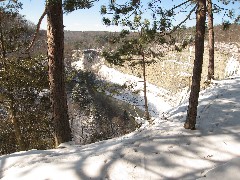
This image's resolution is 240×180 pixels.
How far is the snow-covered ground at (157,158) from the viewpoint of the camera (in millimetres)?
4234

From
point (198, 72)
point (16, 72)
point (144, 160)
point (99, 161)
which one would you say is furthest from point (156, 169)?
point (16, 72)

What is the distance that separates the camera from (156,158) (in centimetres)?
460

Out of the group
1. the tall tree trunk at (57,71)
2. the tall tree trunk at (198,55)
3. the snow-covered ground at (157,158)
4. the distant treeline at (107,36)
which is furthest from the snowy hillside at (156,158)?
the distant treeline at (107,36)

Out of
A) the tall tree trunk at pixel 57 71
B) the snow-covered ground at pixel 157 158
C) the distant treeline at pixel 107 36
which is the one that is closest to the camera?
the snow-covered ground at pixel 157 158

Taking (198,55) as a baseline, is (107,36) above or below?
above

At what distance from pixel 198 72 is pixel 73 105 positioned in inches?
1721

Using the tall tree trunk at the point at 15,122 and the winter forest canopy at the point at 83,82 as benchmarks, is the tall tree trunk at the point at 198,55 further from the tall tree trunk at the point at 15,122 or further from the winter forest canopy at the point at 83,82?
the tall tree trunk at the point at 15,122

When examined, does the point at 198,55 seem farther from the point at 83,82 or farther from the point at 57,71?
the point at 83,82

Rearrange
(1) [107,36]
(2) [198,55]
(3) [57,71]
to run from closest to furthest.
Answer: (2) [198,55]
(3) [57,71]
(1) [107,36]

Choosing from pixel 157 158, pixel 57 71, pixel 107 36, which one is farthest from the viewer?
pixel 107 36

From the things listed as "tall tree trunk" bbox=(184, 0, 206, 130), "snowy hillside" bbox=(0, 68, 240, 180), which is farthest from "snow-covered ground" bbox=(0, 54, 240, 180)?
"tall tree trunk" bbox=(184, 0, 206, 130)

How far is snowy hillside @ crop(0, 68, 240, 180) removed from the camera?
4.24 meters

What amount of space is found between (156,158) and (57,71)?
3343 mm

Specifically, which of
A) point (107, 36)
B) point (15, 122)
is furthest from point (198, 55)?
point (107, 36)
